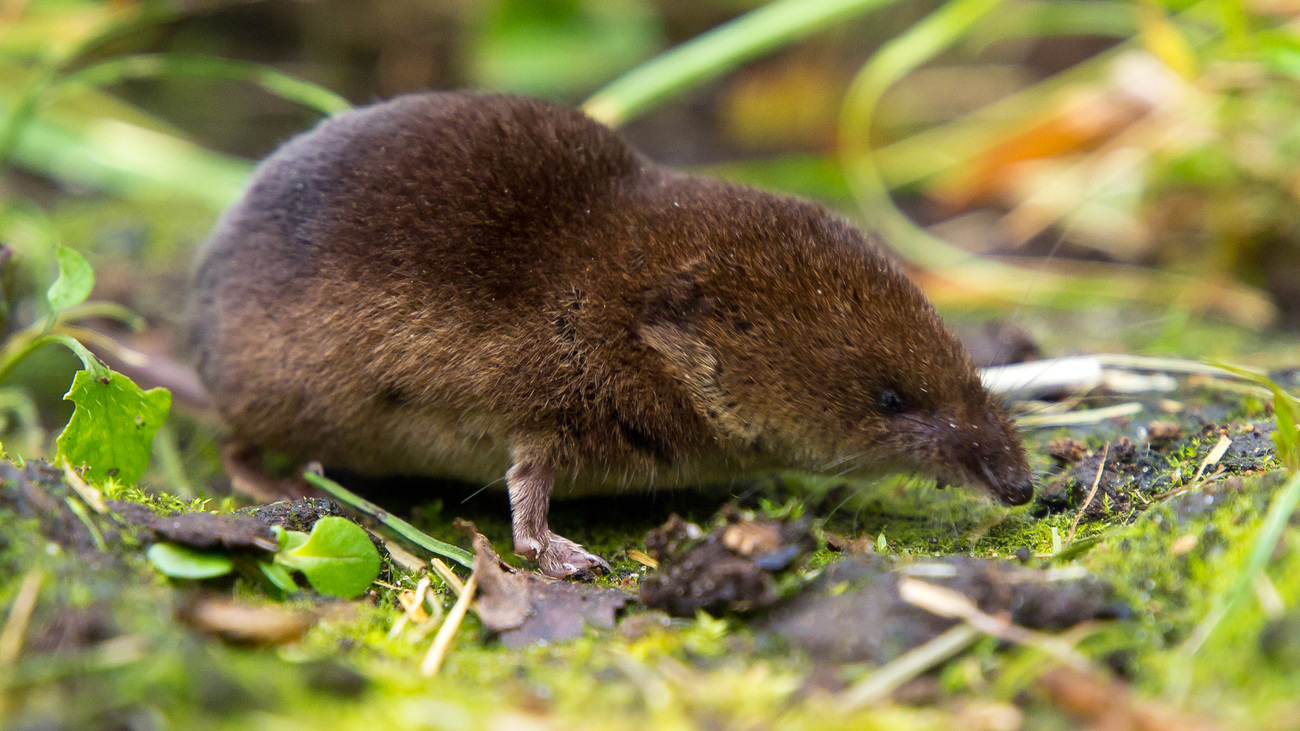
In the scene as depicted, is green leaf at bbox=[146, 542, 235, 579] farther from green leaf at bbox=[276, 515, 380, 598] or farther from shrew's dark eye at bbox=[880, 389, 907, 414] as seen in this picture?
shrew's dark eye at bbox=[880, 389, 907, 414]

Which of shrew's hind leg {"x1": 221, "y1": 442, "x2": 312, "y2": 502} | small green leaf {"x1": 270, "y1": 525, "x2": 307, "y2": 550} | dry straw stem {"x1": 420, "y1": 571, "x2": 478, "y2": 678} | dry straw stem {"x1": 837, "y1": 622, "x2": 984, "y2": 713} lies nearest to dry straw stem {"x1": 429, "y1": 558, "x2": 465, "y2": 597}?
dry straw stem {"x1": 420, "y1": 571, "x2": 478, "y2": 678}

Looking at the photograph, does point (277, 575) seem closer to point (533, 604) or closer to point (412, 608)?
point (412, 608)

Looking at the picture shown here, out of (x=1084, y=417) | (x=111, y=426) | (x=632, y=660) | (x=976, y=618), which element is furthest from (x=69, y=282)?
(x=1084, y=417)

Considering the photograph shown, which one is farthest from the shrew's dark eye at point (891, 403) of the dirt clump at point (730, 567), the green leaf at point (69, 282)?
the green leaf at point (69, 282)

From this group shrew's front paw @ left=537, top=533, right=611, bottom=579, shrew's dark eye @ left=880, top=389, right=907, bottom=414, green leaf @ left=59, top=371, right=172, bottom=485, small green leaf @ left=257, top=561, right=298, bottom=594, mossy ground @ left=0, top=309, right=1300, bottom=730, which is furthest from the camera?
shrew's dark eye @ left=880, top=389, right=907, bottom=414

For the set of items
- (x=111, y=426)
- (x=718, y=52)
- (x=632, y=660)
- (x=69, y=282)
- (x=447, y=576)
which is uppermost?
(x=718, y=52)

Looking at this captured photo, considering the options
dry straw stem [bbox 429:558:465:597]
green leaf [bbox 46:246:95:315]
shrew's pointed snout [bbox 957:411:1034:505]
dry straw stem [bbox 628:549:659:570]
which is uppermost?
green leaf [bbox 46:246:95:315]

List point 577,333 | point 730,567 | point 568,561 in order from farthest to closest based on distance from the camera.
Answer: point 577,333 < point 568,561 < point 730,567
